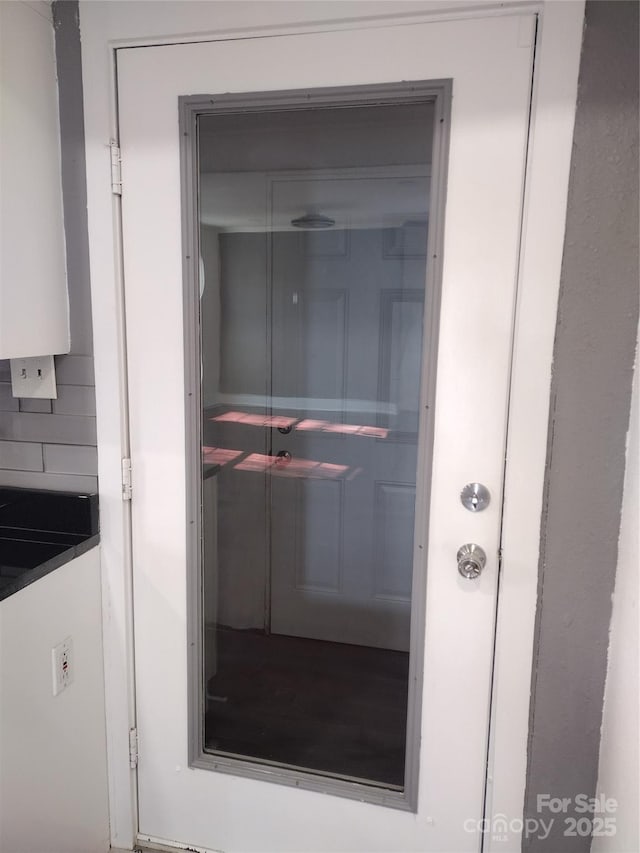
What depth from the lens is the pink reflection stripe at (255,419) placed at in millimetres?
1569

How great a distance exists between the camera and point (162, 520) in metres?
1.64

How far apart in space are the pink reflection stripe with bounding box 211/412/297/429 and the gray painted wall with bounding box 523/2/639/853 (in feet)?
2.05

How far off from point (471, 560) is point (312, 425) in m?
0.49

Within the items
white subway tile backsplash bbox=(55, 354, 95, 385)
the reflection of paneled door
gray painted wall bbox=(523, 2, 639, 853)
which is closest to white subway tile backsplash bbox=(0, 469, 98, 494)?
white subway tile backsplash bbox=(55, 354, 95, 385)

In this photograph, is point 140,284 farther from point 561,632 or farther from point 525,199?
point 561,632

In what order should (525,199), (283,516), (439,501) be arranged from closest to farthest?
1. (525,199)
2. (439,501)
3. (283,516)

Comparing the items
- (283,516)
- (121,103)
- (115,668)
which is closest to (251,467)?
(283,516)

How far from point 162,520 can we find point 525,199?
1150 millimetres

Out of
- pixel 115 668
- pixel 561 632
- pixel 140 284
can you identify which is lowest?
pixel 115 668

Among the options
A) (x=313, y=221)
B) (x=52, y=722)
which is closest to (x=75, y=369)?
(x=313, y=221)

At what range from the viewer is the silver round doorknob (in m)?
1.45

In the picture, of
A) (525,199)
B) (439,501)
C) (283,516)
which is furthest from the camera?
(283,516)

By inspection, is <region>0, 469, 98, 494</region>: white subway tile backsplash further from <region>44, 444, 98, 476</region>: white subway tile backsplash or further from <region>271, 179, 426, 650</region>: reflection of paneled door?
<region>271, 179, 426, 650</region>: reflection of paneled door

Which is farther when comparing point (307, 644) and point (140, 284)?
point (307, 644)
